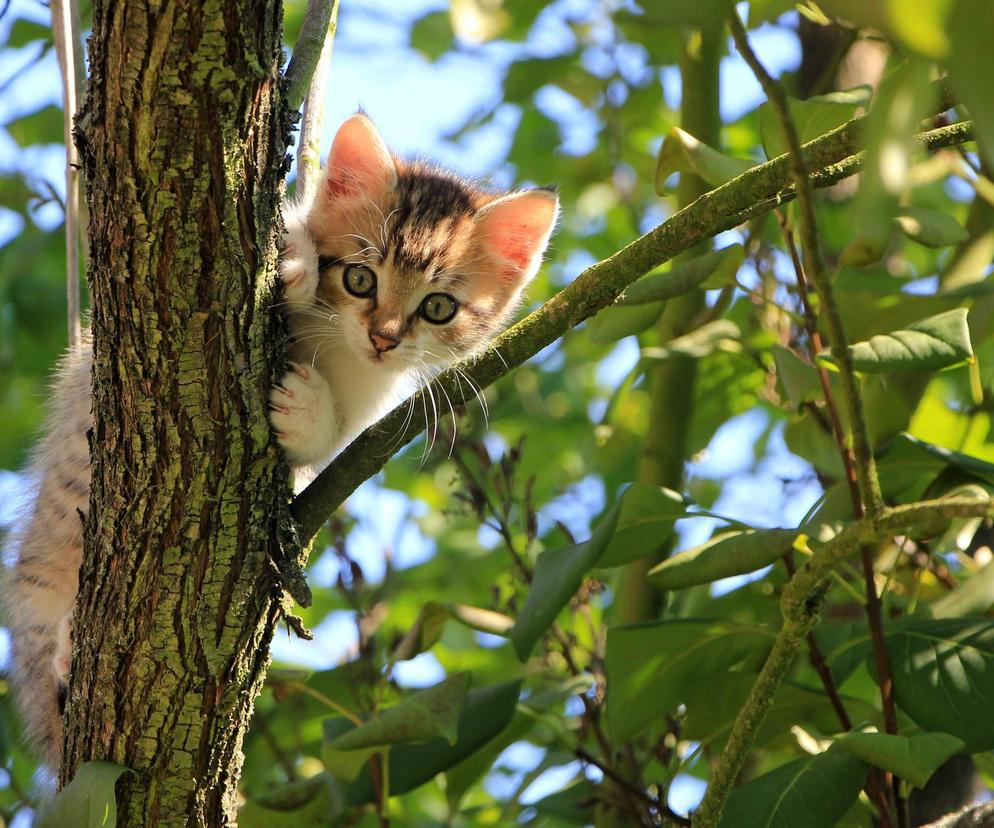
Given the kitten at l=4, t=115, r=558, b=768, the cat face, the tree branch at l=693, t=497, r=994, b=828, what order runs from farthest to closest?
the cat face → the kitten at l=4, t=115, r=558, b=768 → the tree branch at l=693, t=497, r=994, b=828

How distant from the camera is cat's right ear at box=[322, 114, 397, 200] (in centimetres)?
278

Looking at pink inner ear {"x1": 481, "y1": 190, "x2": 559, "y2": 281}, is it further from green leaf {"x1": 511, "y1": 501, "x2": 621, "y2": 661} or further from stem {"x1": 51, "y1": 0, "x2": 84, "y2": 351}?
green leaf {"x1": 511, "y1": 501, "x2": 621, "y2": 661}

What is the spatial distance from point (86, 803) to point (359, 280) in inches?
56.2

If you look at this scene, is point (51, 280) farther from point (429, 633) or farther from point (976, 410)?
point (976, 410)

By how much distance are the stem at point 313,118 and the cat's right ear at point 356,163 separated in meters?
0.23

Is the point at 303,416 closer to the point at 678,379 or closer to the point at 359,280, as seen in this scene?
the point at 359,280

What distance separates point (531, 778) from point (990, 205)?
1.94 meters

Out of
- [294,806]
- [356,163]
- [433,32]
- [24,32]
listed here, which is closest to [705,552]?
[294,806]

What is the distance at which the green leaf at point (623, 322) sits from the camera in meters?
2.07

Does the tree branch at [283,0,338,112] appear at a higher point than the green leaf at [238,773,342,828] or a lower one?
higher

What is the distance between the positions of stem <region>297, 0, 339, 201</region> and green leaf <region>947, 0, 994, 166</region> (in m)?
1.70

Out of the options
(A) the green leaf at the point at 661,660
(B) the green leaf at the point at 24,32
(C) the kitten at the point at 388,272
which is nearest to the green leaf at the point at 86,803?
(C) the kitten at the point at 388,272

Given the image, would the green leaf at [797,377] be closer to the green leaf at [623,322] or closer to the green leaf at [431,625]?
the green leaf at [623,322]

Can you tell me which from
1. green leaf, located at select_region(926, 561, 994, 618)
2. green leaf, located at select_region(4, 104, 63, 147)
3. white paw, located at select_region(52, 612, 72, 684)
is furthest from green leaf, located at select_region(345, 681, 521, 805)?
green leaf, located at select_region(4, 104, 63, 147)
